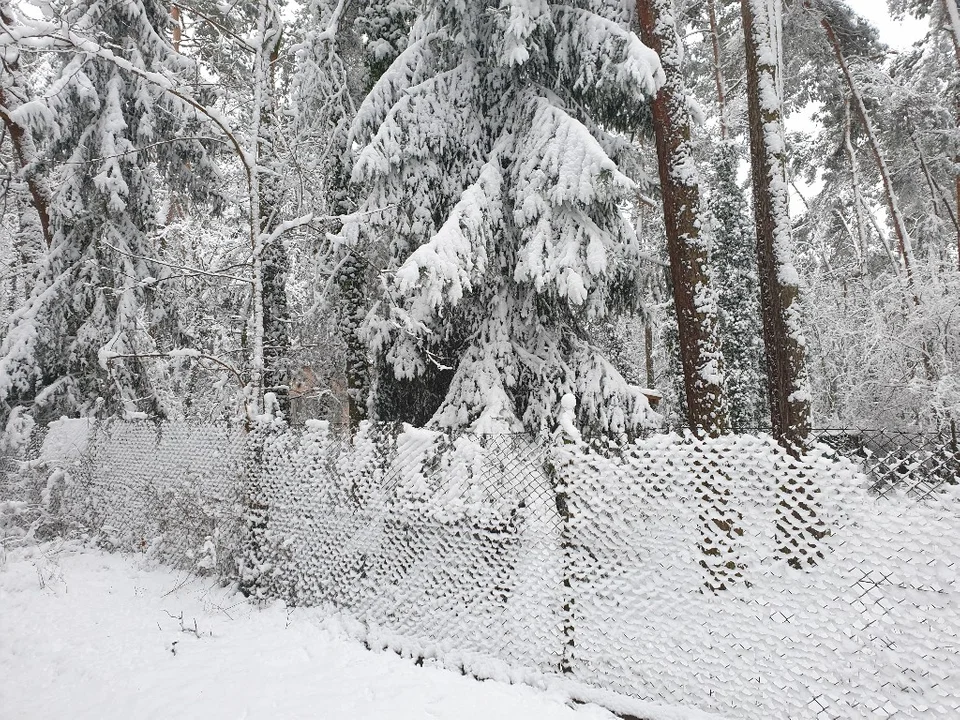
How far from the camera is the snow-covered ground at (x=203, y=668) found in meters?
3.33

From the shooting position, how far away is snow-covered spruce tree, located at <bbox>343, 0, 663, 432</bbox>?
19.3 ft

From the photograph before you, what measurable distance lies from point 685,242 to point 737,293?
Answer: 12628 millimetres

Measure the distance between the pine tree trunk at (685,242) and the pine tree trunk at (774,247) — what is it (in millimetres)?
570

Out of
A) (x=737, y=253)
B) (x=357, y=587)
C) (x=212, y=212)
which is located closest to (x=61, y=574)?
(x=357, y=587)

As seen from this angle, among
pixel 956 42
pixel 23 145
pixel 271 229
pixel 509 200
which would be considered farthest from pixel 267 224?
pixel 956 42

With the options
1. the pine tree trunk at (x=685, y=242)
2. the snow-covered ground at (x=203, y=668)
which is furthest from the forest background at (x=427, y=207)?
the snow-covered ground at (x=203, y=668)

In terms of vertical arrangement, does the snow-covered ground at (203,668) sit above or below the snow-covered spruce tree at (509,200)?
below

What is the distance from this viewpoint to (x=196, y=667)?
12.9 ft

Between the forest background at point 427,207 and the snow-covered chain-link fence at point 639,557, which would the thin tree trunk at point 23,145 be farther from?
the snow-covered chain-link fence at point 639,557

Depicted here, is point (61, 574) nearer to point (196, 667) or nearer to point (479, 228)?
point (196, 667)

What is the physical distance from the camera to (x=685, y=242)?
5.84 m

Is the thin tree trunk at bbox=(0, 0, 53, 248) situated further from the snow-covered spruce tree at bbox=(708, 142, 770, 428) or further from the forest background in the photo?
the snow-covered spruce tree at bbox=(708, 142, 770, 428)

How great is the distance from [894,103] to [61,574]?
19.8 meters

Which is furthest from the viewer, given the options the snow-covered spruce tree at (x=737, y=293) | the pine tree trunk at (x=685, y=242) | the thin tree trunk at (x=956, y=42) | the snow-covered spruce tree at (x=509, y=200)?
the snow-covered spruce tree at (x=737, y=293)
